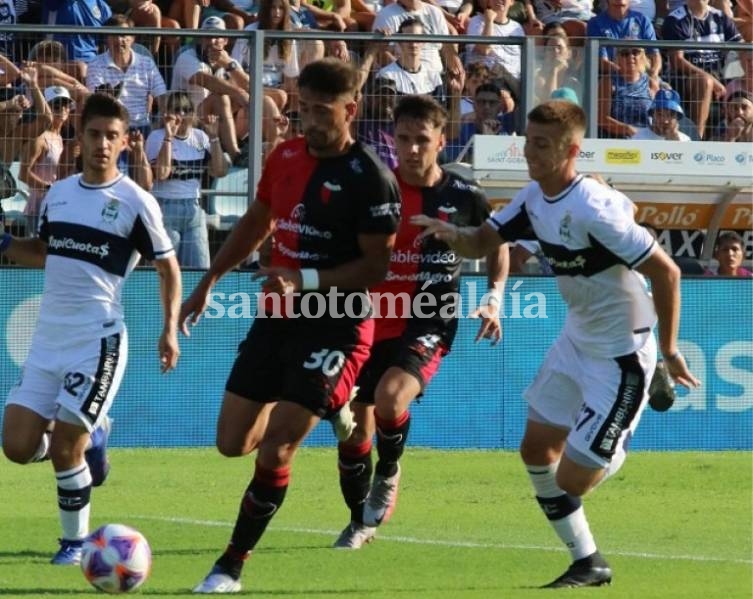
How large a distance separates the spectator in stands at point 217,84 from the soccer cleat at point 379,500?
570cm

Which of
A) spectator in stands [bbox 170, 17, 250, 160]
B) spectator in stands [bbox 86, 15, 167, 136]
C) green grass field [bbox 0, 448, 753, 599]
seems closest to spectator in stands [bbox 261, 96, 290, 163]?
spectator in stands [bbox 170, 17, 250, 160]

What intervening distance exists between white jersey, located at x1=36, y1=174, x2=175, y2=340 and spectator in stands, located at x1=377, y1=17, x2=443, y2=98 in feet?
21.2

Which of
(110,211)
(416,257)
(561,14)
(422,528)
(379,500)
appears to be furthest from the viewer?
(561,14)

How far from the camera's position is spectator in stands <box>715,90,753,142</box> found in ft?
51.5

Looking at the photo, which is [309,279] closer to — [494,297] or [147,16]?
[494,297]

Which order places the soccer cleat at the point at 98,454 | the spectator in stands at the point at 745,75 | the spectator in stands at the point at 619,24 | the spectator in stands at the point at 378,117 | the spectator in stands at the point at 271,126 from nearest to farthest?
the soccer cleat at the point at 98,454, the spectator in stands at the point at 378,117, the spectator in stands at the point at 271,126, the spectator in stands at the point at 745,75, the spectator in stands at the point at 619,24

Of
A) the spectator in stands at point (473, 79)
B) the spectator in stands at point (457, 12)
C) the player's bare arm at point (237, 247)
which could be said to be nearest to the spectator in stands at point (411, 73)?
the spectator in stands at point (473, 79)

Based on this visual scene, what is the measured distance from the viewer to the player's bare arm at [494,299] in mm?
9859

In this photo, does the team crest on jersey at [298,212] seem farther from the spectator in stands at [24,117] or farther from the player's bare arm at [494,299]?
the spectator in stands at [24,117]

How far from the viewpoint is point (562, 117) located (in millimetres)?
7973

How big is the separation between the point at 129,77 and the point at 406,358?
5.96 metres

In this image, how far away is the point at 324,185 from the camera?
8.12m

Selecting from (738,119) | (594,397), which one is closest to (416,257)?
(594,397)

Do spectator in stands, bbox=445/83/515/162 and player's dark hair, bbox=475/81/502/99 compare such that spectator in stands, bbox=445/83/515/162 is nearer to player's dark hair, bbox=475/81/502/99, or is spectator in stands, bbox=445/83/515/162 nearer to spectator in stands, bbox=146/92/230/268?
player's dark hair, bbox=475/81/502/99
